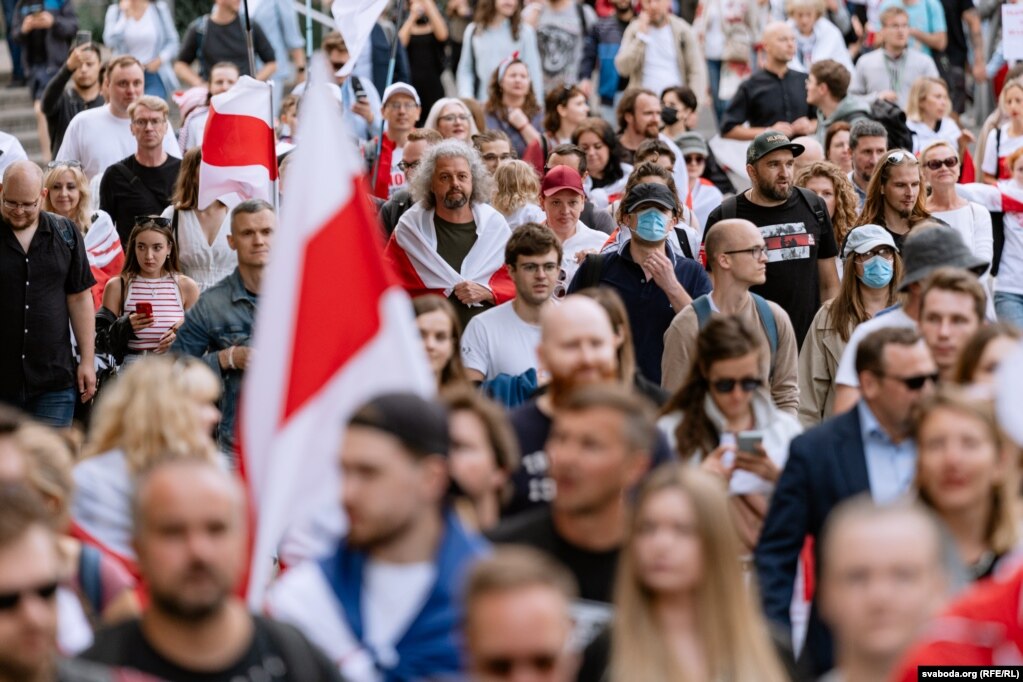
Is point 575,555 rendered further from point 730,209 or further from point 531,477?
point 730,209

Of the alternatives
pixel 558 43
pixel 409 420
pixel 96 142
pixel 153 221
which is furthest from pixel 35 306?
pixel 558 43

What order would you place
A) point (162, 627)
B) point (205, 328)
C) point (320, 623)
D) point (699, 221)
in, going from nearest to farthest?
1. point (162, 627)
2. point (320, 623)
3. point (205, 328)
4. point (699, 221)

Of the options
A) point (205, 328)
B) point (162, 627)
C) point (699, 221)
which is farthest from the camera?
point (699, 221)

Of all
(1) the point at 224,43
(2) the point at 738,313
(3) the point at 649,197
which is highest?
(1) the point at 224,43

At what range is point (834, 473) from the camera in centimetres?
626

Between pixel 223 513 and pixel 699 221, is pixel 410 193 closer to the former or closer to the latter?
pixel 699 221

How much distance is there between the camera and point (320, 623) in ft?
16.1

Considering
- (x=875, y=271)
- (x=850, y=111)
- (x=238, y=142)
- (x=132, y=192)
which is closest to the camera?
(x=875, y=271)

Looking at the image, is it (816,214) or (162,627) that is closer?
(162,627)

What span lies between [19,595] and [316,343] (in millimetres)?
1234

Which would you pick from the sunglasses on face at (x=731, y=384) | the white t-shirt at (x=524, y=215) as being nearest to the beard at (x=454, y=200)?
the white t-shirt at (x=524, y=215)

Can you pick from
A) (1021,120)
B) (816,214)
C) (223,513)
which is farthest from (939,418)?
(1021,120)

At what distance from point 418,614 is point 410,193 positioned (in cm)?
647

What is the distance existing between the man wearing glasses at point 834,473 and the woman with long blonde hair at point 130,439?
176 cm
